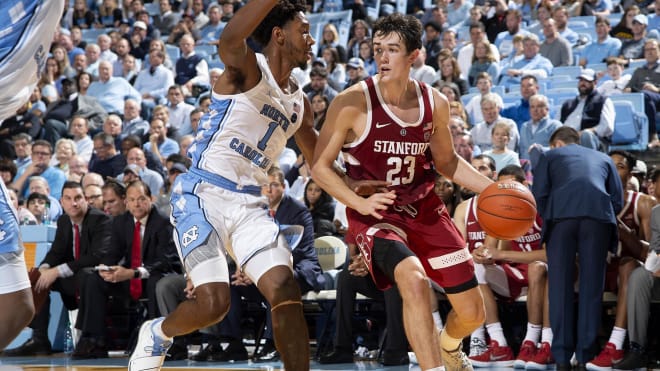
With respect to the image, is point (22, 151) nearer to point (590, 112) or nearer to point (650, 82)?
point (590, 112)

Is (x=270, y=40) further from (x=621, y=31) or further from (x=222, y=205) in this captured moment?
(x=621, y=31)

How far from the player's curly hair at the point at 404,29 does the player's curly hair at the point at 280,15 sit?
0.48 metres

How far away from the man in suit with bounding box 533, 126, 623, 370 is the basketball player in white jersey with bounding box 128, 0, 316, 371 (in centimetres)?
293

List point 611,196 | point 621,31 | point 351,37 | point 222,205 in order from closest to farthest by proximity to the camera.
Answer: point 222,205
point 611,196
point 621,31
point 351,37

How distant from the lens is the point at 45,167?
11.9 metres

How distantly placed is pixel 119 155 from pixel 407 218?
7.44 m

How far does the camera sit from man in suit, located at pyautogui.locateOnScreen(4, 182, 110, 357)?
352 inches

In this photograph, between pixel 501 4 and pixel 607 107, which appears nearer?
pixel 607 107

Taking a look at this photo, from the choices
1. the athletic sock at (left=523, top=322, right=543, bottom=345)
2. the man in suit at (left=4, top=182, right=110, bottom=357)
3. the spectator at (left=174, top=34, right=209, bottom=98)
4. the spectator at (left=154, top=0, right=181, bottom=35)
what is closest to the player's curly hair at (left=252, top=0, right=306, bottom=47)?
the athletic sock at (left=523, top=322, right=543, bottom=345)

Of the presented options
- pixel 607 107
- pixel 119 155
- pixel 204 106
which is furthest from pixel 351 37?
pixel 607 107

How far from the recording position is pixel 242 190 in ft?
15.6

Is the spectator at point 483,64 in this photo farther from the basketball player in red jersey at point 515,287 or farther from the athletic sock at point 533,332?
the athletic sock at point 533,332

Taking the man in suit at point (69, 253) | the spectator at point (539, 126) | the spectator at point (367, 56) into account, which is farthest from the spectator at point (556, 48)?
the man in suit at point (69, 253)

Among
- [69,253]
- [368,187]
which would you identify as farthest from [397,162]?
[69,253]
